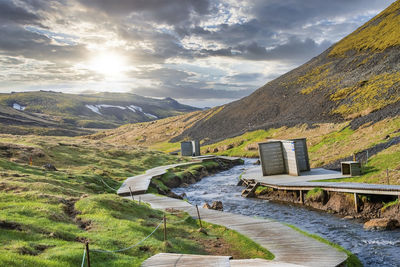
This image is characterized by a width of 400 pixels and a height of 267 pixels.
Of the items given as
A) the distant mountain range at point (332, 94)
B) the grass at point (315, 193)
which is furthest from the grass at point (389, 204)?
the distant mountain range at point (332, 94)

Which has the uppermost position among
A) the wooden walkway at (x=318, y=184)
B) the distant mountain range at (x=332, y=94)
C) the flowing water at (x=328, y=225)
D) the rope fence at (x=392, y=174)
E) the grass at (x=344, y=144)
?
the distant mountain range at (x=332, y=94)

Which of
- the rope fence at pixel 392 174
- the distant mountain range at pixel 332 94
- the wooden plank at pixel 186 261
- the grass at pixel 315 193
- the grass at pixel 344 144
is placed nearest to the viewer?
the wooden plank at pixel 186 261

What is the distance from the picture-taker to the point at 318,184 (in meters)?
29.9

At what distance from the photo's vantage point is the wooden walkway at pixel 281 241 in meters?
14.5

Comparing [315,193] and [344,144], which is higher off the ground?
[344,144]

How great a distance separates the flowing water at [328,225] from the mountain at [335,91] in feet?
107

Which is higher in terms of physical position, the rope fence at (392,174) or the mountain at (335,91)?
the mountain at (335,91)

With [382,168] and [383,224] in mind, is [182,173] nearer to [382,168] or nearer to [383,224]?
[382,168]

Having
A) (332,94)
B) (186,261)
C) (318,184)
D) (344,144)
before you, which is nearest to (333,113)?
(332,94)

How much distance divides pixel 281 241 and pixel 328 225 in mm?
7340

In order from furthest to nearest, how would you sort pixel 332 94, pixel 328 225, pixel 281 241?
pixel 332 94
pixel 328 225
pixel 281 241

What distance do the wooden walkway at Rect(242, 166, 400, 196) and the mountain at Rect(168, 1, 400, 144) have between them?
24.8 m

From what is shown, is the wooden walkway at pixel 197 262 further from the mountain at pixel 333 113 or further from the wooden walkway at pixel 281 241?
the mountain at pixel 333 113

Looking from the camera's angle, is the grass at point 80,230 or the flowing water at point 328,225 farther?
the flowing water at point 328,225
